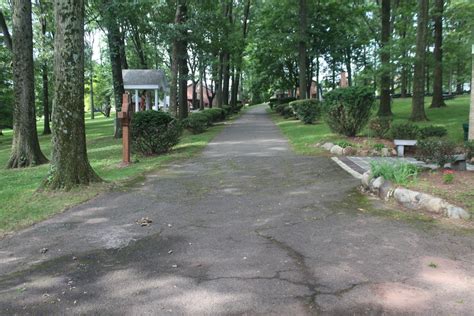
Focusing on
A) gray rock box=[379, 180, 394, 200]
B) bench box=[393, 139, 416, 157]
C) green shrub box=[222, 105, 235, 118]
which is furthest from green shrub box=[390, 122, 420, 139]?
green shrub box=[222, 105, 235, 118]

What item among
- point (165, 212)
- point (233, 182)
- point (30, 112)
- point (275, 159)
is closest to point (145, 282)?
point (165, 212)

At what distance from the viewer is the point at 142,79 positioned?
98.8ft

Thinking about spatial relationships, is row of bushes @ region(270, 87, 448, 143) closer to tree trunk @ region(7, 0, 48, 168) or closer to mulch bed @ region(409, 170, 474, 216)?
mulch bed @ region(409, 170, 474, 216)

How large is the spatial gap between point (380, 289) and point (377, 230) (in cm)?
162

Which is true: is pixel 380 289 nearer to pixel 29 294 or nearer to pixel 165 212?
pixel 29 294

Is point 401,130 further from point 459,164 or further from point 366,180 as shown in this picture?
point 366,180

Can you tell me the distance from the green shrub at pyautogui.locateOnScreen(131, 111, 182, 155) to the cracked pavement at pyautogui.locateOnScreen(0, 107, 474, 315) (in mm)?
5326

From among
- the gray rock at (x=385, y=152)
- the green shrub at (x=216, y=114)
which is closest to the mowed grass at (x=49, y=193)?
the gray rock at (x=385, y=152)

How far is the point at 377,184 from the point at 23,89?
32.3ft

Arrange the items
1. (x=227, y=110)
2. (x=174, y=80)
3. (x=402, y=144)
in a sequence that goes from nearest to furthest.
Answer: (x=402, y=144) → (x=174, y=80) → (x=227, y=110)

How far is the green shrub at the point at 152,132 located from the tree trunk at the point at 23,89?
2846mm

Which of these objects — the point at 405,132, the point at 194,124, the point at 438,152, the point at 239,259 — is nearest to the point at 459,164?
the point at 438,152

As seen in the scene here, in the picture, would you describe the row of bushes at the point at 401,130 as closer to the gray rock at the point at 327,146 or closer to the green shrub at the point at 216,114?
the gray rock at the point at 327,146

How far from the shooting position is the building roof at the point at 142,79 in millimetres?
29547
